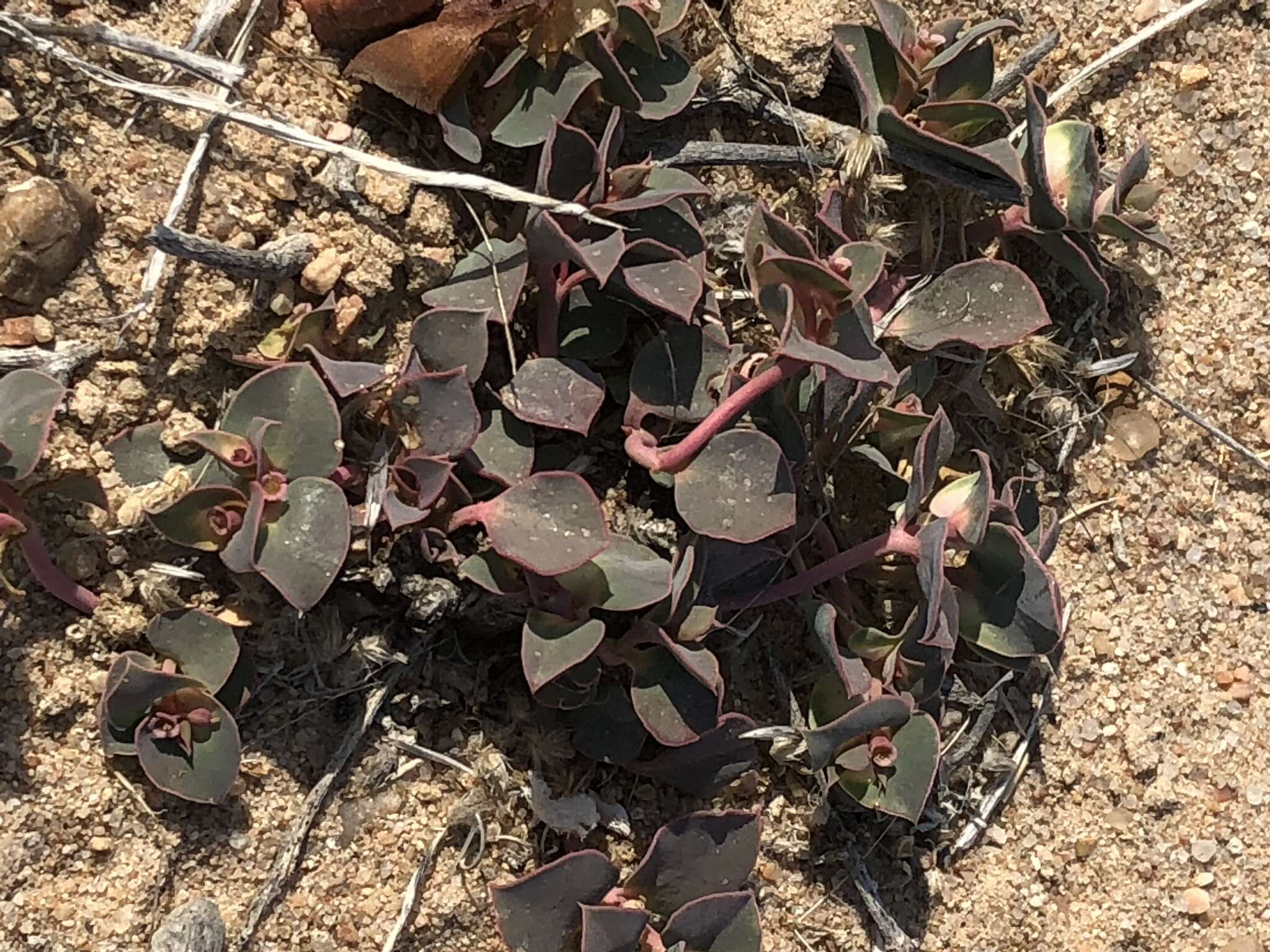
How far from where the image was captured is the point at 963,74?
199cm

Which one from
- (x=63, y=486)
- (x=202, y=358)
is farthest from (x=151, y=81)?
(x=63, y=486)

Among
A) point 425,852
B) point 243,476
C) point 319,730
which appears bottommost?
point 425,852

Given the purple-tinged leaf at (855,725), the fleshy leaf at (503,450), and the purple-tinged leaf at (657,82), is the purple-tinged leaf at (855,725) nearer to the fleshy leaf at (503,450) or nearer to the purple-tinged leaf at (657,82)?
the fleshy leaf at (503,450)

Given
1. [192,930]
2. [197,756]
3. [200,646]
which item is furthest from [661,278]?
[192,930]

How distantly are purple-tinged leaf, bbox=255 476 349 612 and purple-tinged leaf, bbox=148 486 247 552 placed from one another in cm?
7

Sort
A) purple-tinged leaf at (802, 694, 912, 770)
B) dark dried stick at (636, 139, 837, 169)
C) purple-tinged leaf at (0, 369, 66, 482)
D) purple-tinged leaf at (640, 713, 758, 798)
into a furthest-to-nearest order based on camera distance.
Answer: dark dried stick at (636, 139, 837, 169) → purple-tinged leaf at (640, 713, 758, 798) → purple-tinged leaf at (802, 694, 912, 770) → purple-tinged leaf at (0, 369, 66, 482)

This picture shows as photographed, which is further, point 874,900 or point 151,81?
point 874,900

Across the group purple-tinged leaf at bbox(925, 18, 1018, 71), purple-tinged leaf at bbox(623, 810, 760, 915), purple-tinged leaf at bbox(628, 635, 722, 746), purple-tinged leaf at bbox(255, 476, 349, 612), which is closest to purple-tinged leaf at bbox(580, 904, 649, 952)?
purple-tinged leaf at bbox(623, 810, 760, 915)

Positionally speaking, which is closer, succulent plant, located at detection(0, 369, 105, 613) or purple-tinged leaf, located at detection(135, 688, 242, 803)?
succulent plant, located at detection(0, 369, 105, 613)

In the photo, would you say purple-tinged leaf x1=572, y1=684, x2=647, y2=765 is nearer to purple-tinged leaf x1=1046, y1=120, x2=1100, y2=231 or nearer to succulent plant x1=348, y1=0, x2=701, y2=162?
succulent plant x1=348, y1=0, x2=701, y2=162

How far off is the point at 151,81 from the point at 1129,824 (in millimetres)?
2030

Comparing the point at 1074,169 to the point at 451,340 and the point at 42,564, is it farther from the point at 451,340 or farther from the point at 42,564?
the point at 42,564

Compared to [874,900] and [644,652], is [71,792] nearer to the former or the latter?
[644,652]

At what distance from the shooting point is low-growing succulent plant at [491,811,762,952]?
1.72 meters
